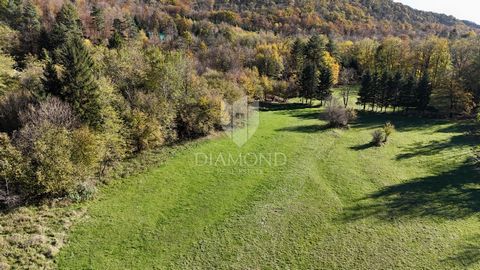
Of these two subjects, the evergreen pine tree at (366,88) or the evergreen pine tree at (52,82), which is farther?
the evergreen pine tree at (366,88)

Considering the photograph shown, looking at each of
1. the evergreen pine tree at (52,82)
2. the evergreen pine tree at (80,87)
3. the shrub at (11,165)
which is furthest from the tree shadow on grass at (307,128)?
the shrub at (11,165)

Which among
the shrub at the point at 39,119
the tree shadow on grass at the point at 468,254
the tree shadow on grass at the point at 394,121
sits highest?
the shrub at the point at 39,119

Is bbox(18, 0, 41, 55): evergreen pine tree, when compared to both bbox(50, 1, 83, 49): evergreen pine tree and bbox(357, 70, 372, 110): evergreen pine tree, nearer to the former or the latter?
bbox(50, 1, 83, 49): evergreen pine tree

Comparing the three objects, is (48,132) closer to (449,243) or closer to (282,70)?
(449,243)

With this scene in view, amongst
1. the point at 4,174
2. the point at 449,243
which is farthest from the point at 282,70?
the point at 4,174

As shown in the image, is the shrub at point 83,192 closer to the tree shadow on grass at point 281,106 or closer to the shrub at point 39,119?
the shrub at point 39,119

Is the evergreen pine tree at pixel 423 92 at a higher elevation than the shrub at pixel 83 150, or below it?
higher
